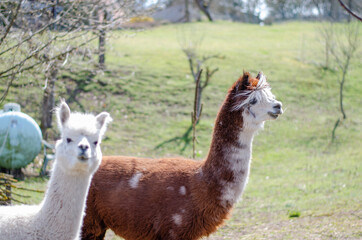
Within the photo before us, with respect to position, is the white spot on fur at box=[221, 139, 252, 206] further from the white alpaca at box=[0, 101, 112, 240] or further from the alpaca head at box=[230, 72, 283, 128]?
the white alpaca at box=[0, 101, 112, 240]

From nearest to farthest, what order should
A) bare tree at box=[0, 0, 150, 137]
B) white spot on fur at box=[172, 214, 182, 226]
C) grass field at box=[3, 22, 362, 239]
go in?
white spot on fur at box=[172, 214, 182, 226]
bare tree at box=[0, 0, 150, 137]
grass field at box=[3, 22, 362, 239]

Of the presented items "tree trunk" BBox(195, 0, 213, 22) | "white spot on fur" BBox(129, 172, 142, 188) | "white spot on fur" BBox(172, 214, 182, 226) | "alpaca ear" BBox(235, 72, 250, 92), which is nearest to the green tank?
"white spot on fur" BBox(129, 172, 142, 188)

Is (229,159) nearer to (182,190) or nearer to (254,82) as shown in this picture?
(182,190)

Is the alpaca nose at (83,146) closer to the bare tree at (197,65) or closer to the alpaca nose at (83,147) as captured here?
the alpaca nose at (83,147)

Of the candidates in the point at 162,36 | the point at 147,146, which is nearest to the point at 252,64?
the point at 162,36

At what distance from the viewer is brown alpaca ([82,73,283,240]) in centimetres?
495

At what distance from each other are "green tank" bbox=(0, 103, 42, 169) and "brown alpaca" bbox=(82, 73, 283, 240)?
5.58m

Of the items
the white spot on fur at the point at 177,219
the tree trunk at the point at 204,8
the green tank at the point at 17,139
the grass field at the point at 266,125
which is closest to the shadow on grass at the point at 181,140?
the grass field at the point at 266,125

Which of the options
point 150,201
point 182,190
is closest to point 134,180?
point 150,201

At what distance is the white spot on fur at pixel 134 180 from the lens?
17.2ft

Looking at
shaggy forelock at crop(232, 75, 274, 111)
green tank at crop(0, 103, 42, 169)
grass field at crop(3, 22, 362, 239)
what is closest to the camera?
shaggy forelock at crop(232, 75, 274, 111)

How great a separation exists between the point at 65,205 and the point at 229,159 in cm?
189

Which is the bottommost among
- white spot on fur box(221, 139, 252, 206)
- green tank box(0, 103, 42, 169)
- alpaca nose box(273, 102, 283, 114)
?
green tank box(0, 103, 42, 169)

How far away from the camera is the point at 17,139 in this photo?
10422 mm
